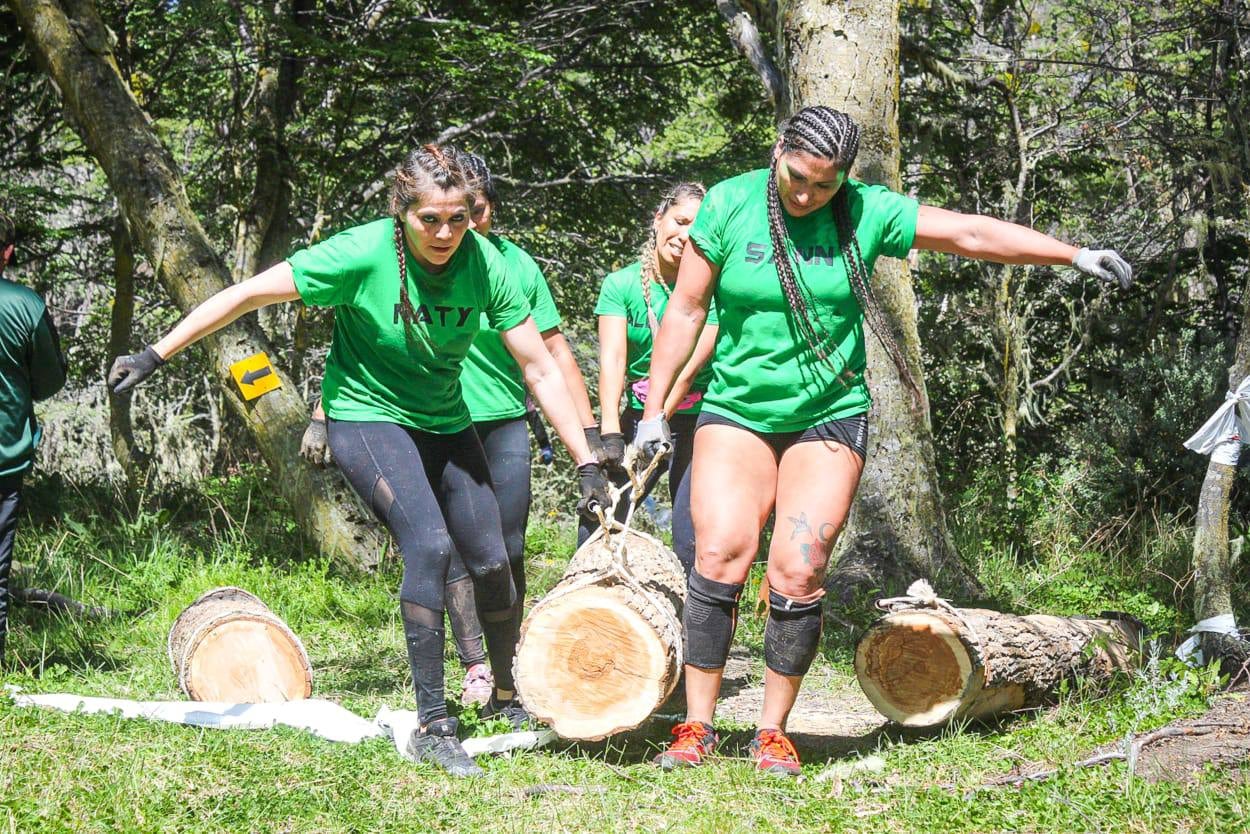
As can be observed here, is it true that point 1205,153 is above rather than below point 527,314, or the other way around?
above

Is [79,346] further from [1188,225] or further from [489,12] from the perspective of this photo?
[1188,225]

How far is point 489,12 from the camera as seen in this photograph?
1077cm

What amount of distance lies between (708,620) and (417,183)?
5.50ft

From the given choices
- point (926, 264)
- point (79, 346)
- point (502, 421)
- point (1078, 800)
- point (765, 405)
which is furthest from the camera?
point (79, 346)

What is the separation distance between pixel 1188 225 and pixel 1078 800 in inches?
270

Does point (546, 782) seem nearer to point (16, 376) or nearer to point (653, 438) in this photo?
point (653, 438)

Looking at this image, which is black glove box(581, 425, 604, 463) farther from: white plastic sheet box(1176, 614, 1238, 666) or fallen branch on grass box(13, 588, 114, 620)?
fallen branch on grass box(13, 588, 114, 620)

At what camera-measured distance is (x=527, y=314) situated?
14.4ft

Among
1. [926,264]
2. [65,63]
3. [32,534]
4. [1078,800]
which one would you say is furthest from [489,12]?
[1078,800]

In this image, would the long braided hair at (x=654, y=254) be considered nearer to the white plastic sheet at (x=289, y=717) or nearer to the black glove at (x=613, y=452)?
the black glove at (x=613, y=452)

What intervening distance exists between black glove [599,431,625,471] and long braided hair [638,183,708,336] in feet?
2.51

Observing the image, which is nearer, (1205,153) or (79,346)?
(1205,153)

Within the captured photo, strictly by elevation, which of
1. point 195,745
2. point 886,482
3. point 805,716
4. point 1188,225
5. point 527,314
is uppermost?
point 1188,225

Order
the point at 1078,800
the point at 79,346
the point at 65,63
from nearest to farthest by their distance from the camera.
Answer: the point at 1078,800 → the point at 65,63 → the point at 79,346
